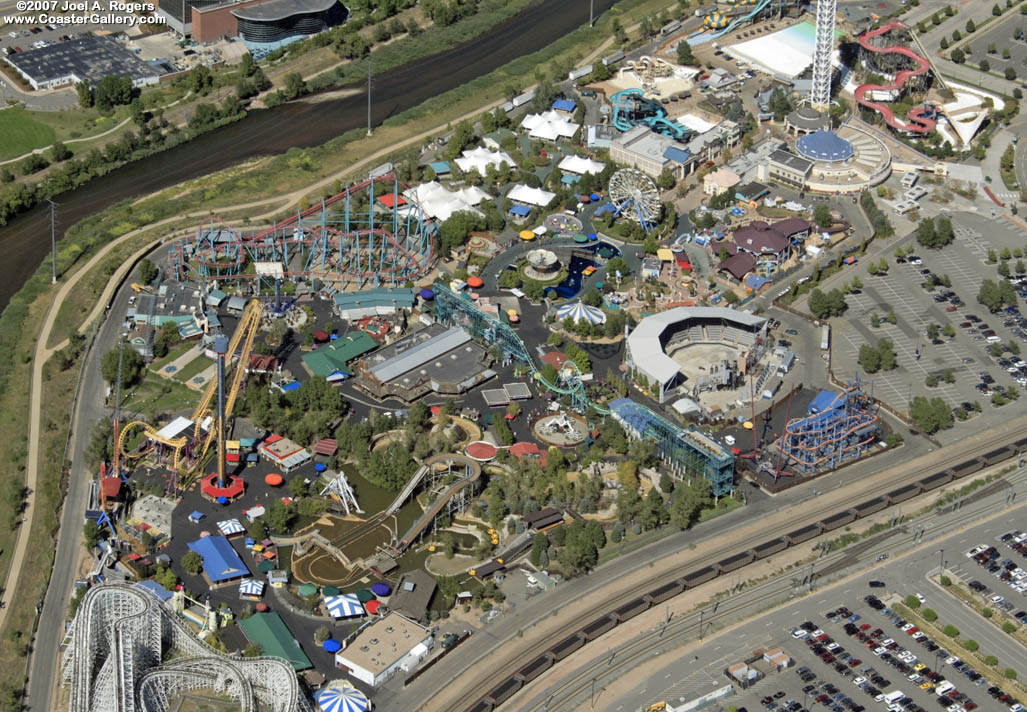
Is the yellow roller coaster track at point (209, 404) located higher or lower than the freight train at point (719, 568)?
higher

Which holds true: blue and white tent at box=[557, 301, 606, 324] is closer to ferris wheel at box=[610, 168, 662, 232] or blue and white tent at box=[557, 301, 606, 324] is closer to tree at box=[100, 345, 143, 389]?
ferris wheel at box=[610, 168, 662, 232]

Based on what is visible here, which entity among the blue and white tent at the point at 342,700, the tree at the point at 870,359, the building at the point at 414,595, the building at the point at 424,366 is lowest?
the tree at the point at 870,359

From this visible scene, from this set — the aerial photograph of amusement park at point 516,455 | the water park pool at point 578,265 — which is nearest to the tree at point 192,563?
the aerial photograph of amusement park at point 516,455

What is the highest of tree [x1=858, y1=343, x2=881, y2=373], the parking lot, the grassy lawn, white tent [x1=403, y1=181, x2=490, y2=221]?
white tent [x1=403, y1=181, x2=490, y2=221]

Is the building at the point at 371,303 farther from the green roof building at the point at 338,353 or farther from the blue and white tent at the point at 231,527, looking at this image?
the blue and white tent at the point at 231,527

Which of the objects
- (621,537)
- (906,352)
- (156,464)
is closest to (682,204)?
(906,352)

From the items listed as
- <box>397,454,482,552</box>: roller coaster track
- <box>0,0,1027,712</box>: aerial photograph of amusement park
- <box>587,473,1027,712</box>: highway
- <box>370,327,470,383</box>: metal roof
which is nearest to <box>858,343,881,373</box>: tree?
<box>0,0,1027,712</box>: aerial photograph of amusement park

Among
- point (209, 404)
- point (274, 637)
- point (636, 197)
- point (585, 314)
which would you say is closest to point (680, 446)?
point (585, 314)
